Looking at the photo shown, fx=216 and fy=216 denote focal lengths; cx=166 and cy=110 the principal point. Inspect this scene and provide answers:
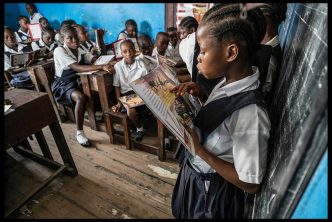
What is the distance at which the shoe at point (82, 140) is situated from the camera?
252cm

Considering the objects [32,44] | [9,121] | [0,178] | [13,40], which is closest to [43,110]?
[9,121]

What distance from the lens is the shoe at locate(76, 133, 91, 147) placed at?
8.26 ft

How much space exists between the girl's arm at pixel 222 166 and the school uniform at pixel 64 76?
2.26 m

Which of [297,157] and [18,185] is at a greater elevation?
[297,157]

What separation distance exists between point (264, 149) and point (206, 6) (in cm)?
421

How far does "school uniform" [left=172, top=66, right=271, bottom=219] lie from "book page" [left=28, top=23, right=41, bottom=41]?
199 inches

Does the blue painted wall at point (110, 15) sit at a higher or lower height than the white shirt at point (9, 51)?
higher

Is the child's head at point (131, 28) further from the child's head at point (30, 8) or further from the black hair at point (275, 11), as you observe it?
the child's head at point (30, 8)

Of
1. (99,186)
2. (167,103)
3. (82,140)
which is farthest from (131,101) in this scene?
(167,103)

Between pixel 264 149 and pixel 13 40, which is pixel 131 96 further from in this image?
pixel 13 40

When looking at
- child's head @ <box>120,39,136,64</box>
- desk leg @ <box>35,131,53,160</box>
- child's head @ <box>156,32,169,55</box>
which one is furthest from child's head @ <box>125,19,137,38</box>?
desk leg @ <box>35,131,53,160</box>

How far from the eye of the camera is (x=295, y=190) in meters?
0.52

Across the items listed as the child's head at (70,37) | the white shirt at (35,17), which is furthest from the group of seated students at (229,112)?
the white shirt at (35,17)

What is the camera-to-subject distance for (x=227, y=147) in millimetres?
885
